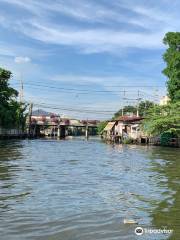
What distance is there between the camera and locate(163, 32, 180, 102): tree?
197 feet

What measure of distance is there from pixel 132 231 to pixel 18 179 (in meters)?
10.7

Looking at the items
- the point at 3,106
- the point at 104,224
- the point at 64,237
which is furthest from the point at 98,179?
the point at 3,106

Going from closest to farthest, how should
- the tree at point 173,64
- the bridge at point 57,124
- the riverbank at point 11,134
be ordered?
the tree at point 173,64 < the riverbank at point 11,134 < the bridge at point 57,124

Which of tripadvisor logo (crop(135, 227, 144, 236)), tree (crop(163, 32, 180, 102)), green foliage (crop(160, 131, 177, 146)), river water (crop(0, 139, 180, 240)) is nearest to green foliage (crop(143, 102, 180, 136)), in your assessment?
tree (crop(163, 32, 180, 102))

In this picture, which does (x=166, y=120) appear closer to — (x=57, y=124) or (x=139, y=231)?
(x=139, y=231)

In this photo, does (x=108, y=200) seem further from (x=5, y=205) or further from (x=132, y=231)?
(x=132, y=231)

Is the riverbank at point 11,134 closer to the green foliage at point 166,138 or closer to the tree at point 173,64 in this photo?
the green foliage at point 166,138

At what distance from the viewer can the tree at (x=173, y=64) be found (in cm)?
6003

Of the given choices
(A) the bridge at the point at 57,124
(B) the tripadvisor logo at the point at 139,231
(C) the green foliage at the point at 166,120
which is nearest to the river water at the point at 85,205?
(B) the tripadvisor logo at the point at 139,231

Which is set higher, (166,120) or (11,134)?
(166,120)

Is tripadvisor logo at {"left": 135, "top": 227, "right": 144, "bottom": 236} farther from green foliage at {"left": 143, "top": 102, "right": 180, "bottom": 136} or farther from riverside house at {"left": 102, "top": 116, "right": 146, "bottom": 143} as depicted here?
riverside house at {"left": 102, "top": 116, "right": 146, "bottom": 143}

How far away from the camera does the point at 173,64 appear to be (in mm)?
60531

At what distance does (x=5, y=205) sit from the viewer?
14820 millimetres

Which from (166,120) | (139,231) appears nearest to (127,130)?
(166,120)
